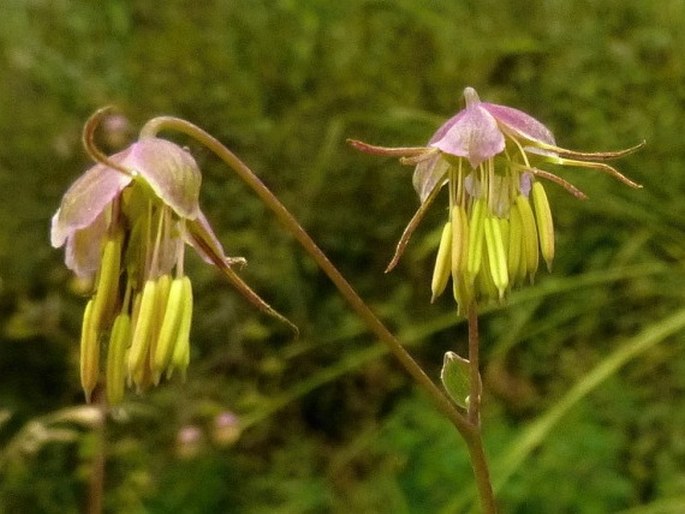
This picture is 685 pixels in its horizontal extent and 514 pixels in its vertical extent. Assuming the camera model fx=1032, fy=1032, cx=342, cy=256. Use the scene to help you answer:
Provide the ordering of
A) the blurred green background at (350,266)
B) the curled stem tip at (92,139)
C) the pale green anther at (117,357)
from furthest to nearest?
1. the blurred green background at (350,266)
2. the pale green anther at (117,357)
3. the curled stem tip at (92,139)

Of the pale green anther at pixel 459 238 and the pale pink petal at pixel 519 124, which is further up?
the pale pink petal at pixel 519 124

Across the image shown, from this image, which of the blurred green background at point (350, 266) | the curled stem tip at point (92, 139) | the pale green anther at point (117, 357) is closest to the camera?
the curled stem tip at point (92, 139)

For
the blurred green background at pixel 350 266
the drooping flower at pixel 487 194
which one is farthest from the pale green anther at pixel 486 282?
the blurred green background at pixel 350 266

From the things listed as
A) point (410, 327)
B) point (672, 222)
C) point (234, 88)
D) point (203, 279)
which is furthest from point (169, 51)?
point (672, 222)

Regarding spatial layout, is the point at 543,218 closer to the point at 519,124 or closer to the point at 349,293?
the point at 519,124

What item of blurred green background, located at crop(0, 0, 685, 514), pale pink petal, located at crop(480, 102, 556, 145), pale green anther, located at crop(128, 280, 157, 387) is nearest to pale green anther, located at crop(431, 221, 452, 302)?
pale pink petal, located at crop(480, 102, 556, 145)

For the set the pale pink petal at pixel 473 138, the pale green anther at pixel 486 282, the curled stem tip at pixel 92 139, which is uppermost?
the curled stem tip at pixel 92 139

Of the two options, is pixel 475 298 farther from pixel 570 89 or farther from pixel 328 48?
pixel 328 48

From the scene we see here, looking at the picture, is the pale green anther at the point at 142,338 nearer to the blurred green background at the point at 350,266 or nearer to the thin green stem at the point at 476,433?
the thin green stem at the point at 476,433

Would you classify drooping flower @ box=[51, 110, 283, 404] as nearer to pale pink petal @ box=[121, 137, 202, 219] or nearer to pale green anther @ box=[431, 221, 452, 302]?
pale pink petal @ box=[121, 137, 202, 219]
